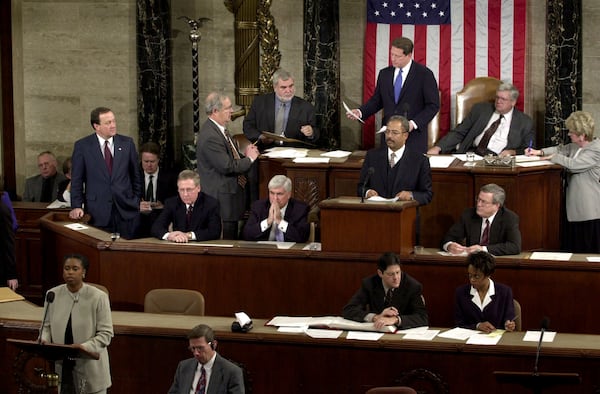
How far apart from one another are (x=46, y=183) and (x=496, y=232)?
5762 millimetres

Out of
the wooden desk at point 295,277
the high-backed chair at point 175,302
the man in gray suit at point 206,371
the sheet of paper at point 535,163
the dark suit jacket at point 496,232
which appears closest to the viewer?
the man in gray suit at point 206,371

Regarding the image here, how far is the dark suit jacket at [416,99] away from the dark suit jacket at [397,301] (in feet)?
10.0

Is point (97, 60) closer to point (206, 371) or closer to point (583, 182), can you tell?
point (583, 182)

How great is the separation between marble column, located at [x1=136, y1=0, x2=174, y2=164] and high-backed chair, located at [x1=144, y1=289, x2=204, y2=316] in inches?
197

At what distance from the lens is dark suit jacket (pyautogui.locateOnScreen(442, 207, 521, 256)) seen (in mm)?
10961

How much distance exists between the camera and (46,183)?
14.9m

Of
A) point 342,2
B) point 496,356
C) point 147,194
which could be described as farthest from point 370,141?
point 496,356

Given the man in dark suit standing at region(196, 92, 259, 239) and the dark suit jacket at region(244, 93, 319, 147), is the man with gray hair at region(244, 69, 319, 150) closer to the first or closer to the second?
the dark suit jacket at region(244, 93, 319, 147)

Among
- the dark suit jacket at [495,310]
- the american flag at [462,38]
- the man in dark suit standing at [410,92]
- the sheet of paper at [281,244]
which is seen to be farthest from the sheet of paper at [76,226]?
the american flag at [462,38]

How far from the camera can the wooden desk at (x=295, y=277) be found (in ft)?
35.0

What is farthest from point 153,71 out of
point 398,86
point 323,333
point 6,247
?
point 323,333

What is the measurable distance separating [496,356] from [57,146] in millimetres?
7571

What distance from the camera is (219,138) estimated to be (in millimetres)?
12367

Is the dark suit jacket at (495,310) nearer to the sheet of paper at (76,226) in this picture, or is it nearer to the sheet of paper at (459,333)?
the sheet of paper at (459,333)
